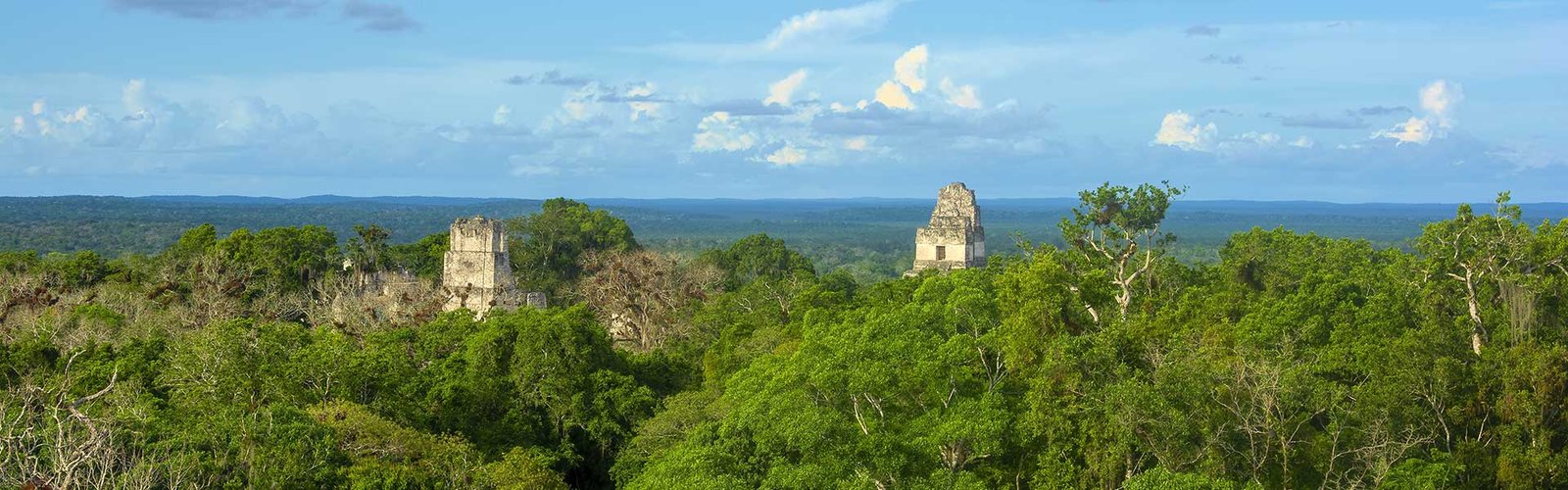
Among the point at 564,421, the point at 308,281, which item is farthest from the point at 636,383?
the point at 308,281

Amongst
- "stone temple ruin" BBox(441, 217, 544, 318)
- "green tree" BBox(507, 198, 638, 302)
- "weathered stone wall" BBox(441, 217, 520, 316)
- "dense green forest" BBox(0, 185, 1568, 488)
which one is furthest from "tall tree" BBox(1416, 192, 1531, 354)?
"green tree" BBox(507, 198, 638, 302)

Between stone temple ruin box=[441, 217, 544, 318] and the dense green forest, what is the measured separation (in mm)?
5411

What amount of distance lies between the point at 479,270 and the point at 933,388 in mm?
21494

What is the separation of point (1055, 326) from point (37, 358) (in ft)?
52.6

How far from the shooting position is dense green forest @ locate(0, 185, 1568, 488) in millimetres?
19938

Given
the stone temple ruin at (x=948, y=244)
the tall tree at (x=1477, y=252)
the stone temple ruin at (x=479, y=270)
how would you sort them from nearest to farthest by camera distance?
the tall tree at (x=1477, y=252) → the stone temple ruin at (x=948, y=244) → the stone temple ruin at (x=479, y=270)

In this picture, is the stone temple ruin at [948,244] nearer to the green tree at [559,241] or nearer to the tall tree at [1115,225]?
the tall tree at [1115,225]

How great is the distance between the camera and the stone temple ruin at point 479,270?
4081 cm

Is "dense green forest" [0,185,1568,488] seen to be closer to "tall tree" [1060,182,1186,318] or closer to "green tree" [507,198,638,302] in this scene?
"tall tree" [1060,182,1186,318]

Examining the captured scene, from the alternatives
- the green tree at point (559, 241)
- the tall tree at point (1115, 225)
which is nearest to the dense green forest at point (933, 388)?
the tall tree at point (1115, 225)

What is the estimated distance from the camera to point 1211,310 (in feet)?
90.7

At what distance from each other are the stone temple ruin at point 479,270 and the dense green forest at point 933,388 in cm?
541

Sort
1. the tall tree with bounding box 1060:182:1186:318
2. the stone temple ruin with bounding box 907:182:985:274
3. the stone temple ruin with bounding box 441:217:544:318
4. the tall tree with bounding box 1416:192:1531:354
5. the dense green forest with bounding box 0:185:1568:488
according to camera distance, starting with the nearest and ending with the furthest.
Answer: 1. the dense green forest with bounding box 0:185:1568:488
2. the tall tree with bounding box 1416:192:1531:354
3. the tall tree with bounding box 1060:182:1186:318
4. the stone temple ruin with bounding box 907:182:985:274
5. the stone temple ruin with bounding box 441:217:544:318

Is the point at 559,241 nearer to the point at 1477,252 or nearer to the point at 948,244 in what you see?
the point at 948,244
